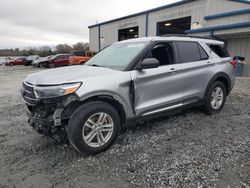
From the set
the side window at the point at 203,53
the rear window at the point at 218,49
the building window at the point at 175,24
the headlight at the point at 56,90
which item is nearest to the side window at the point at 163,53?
the side window at the point at 203,53

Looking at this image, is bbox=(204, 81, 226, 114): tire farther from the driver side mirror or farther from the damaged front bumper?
the damaged front bumper

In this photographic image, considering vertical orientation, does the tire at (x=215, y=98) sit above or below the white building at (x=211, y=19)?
below

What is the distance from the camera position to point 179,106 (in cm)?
399

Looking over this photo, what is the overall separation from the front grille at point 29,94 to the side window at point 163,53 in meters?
2.11

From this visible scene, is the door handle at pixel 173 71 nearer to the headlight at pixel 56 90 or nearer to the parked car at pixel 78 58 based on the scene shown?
the headlight at pixel 56 90

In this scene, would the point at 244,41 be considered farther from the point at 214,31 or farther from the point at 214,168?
the point at 214,168

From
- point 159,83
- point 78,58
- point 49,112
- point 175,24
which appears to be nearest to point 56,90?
point 49,112

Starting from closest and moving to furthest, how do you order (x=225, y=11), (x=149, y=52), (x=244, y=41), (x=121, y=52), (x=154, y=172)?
(x=154, y=172), (x=149, y=52), (x=121, y=52), (x=244, y=41), (x=225, y=11)

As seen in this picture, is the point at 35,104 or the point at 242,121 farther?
the point at 242,121

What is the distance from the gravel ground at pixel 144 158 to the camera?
2.51 metres

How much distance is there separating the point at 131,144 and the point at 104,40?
78.3 feet

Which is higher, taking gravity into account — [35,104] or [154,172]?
[35,104]

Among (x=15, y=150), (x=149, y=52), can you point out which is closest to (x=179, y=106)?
(x=149, y=52)

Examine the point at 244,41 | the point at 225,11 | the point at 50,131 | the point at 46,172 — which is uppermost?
the point at 225,11
